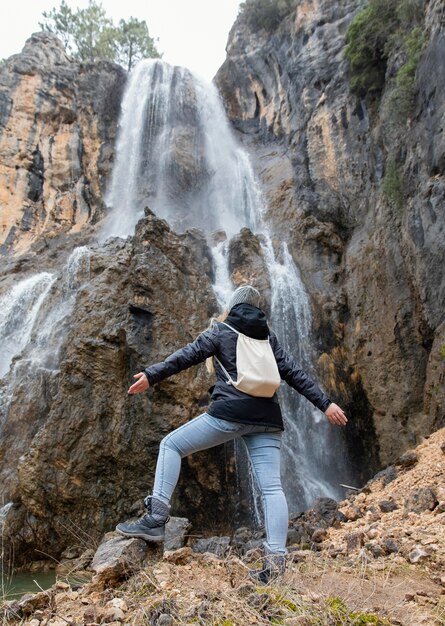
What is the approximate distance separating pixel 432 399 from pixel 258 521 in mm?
3946

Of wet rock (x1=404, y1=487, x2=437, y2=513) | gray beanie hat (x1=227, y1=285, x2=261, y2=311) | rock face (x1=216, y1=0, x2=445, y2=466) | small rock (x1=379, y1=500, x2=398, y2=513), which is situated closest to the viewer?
gray beanie hat (x1=227, y1=285, x2=261, y2=311)

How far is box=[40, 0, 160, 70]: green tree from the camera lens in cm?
3281

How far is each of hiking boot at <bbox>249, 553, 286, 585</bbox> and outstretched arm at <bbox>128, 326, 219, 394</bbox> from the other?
3.95 feet

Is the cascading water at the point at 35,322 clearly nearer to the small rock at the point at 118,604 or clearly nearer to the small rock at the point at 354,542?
the small rock at the point at 354,542

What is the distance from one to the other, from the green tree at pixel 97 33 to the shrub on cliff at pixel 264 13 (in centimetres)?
1122

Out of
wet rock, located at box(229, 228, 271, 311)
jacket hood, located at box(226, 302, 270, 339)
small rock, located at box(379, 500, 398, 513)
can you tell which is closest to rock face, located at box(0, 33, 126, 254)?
wet rock, located at box(229, 228, 271, 311)

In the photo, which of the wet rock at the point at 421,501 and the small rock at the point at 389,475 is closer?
the wet rock at the point at 421,501

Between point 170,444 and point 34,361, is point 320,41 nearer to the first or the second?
point 34,361

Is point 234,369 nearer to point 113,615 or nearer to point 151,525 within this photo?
point 151,525

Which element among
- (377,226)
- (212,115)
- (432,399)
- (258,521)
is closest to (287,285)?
(377,226)

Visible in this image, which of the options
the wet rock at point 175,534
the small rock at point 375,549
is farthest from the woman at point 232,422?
the wet rock at point 175,534

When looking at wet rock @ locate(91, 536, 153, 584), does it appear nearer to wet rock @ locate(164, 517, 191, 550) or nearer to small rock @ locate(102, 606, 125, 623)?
small rock @ locate(102, 606, 125, 623)

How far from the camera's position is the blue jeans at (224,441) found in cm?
297

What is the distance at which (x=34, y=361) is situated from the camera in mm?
10922
